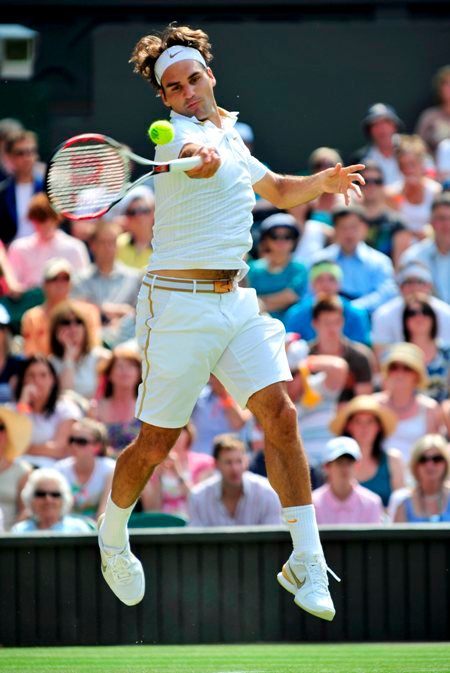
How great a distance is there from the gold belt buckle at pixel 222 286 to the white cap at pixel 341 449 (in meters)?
2.85

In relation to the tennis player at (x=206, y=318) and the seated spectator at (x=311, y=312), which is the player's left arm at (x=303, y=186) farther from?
the seated spectator at (x=311, y=312)

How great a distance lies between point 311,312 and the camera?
11047mm

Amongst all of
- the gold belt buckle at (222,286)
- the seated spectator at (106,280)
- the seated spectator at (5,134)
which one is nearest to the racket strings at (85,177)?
the gold belt buckle at (222,286)

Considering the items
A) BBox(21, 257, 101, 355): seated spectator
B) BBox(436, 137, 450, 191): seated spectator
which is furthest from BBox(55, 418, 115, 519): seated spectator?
BBox(436, 137, 450, 191): seated spectator

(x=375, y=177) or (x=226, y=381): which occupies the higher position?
(x=375, y=177)

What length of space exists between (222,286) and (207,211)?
1.08 ft

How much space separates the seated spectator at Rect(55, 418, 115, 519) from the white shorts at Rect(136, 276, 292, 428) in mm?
3084

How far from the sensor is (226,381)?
21.0 feet

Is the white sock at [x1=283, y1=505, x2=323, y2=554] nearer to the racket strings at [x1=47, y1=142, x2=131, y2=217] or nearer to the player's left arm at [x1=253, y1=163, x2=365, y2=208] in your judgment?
the player's left arm at [x1=253, y1=163, x2=365, y2=208]

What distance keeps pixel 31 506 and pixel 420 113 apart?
7713mm

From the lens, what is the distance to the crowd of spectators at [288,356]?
916 cm

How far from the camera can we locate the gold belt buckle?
6316mm

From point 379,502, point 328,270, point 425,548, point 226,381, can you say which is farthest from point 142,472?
point 328,270

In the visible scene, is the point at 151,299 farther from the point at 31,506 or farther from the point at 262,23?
the point at 262,23
